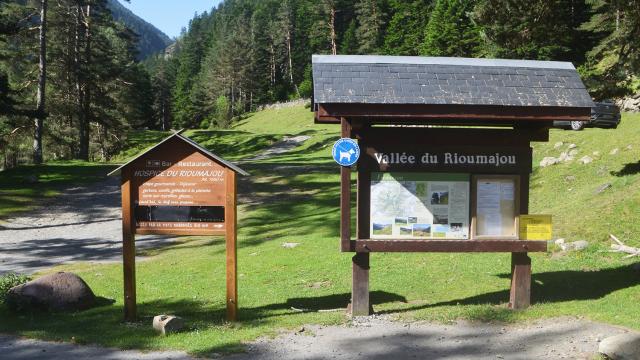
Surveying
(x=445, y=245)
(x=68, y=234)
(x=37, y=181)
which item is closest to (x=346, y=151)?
(x=445, y=245)

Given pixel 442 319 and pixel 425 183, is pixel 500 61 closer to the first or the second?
pixel 425 183

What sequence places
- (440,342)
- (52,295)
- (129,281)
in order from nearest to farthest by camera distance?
1. (440,342)
2. (129,281)
3. (52,295)

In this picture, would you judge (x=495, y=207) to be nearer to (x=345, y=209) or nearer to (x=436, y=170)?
(x=436, y=170)

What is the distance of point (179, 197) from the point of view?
10109mm

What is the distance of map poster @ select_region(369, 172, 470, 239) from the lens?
10008mm

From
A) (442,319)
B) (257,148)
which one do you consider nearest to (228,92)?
(257,148)

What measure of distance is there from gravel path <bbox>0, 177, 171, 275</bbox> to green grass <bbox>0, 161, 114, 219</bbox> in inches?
34.1

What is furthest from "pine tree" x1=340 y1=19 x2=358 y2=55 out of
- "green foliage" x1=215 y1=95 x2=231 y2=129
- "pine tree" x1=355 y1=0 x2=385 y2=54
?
"green foliage" x1=215 y1=95 x2=231 y2=129

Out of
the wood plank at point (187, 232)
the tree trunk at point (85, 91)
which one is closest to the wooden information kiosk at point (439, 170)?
the wood plank at point (187, 232)

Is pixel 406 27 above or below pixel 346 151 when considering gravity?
above

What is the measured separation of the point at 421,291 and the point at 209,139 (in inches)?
2003

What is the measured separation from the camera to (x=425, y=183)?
10031mm

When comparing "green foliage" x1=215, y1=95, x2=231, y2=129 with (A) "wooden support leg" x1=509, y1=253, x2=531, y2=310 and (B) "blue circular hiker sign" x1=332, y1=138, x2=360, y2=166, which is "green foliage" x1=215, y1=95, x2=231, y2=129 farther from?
(A) "wooden support leg" x1=509, y1=253, x2=531, y2=310

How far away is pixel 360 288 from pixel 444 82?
12.5 ft
